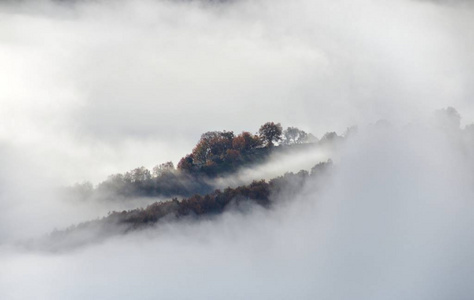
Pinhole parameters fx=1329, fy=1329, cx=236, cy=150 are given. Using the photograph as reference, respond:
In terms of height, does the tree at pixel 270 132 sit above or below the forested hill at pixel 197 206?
above

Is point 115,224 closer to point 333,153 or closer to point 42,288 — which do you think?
point 42,288

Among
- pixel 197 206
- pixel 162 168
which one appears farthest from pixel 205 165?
pixel 197 206

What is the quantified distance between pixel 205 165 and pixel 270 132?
31.8 ft

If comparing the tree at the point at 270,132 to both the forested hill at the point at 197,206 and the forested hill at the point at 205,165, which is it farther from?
the forested hill at the point at 197,206

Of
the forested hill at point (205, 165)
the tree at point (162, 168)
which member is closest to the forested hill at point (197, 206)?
the forested hill at point (205, 165)

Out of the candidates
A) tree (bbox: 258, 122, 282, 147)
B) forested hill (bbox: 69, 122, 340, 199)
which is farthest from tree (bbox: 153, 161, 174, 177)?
tree (bbox: 258, 122, 282, 147)

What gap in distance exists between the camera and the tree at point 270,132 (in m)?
142

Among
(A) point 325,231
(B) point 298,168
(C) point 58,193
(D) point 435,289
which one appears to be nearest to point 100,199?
(C) point 58,193

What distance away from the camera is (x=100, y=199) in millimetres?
136125

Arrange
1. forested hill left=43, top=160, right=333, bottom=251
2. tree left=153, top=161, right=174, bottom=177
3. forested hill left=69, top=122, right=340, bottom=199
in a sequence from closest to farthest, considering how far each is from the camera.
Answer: forested hill left=43, top=160, right=333, bottom=251, forested hill left=69, top=122, right=340, bottom=199, tree left=153, top=161, right=174, bottom=177

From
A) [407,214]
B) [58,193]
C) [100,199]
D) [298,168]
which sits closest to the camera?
[407,214]

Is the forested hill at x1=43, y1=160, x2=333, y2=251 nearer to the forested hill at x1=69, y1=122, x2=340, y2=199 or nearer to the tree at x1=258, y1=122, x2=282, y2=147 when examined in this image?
the forested hill at x1=69, y1=122, x2=340, y2=199

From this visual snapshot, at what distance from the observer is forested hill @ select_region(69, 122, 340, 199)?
13275 cm

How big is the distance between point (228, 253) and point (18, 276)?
1981cm
